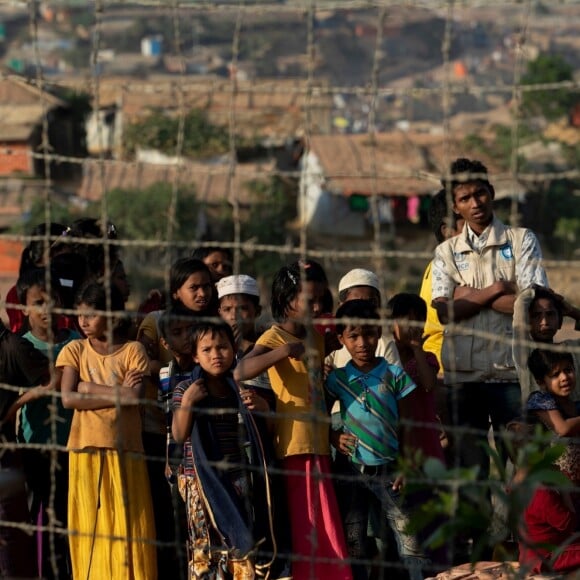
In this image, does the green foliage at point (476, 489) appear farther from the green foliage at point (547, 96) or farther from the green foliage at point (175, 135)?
the green foliage at point (547, 96)

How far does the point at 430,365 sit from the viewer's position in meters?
4.95

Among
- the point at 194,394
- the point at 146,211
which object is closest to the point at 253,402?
the point at 194,394

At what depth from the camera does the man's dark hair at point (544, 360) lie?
468cm

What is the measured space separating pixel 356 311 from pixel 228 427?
612mm

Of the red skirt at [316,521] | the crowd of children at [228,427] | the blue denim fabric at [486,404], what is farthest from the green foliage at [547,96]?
the red skirt at [316,521]

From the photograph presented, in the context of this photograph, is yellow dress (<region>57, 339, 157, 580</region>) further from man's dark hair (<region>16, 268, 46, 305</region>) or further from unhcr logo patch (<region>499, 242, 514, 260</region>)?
unhcr logo patch (<region>499, 242, 514, 260</region>)

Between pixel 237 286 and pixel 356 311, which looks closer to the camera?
pixel 356 311

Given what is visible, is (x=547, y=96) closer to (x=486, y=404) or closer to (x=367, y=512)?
(x=486, y=404)

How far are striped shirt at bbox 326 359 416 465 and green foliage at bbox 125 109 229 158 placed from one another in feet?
83.0

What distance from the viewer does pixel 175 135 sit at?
32312 millimetres

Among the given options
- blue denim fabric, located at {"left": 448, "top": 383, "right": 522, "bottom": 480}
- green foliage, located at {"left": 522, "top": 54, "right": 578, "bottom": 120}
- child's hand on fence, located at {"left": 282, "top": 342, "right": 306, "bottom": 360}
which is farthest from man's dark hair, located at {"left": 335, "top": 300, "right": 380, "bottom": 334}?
green foliage, located at {"left": 522, "top": 54, "right": 578, "bottom": 120}

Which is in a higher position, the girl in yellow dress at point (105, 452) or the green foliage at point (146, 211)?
the green foliage at point (146, 211)

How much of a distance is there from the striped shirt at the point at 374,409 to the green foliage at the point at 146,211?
66.6 feet

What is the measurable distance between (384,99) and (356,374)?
52430 millimetres
